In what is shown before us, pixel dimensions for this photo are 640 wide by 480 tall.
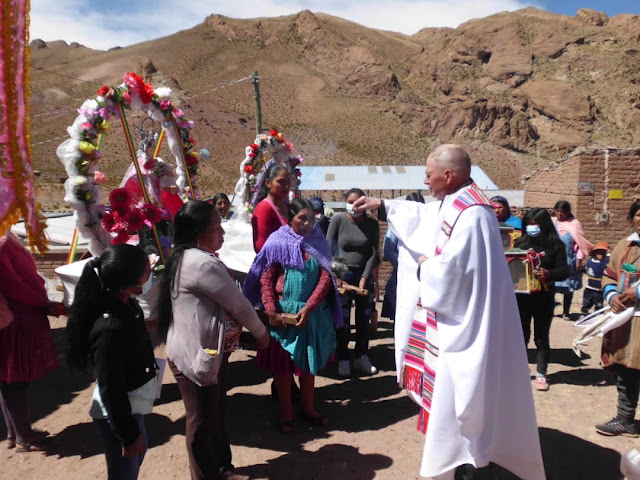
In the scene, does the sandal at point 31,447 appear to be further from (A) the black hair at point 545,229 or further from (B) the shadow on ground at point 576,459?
(A) the black hair at point 545,229

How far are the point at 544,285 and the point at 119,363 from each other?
12.2 ft

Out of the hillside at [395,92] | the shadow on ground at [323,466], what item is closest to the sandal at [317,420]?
the shadow on ground at [323,466]

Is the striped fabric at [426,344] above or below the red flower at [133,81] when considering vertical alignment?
below

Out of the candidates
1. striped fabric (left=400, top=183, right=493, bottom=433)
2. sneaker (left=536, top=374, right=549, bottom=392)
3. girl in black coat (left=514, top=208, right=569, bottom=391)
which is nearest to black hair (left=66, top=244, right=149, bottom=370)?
striped fabric (left=400, top=183, right=493, bottom=433)

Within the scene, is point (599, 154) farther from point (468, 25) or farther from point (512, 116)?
point (468, 25)

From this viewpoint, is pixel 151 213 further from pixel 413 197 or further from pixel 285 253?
pixel 413 197

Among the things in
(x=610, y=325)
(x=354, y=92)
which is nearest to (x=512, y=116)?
(x=354, y=92)

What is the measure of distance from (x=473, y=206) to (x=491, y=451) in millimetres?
1420

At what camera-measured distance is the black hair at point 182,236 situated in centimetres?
260

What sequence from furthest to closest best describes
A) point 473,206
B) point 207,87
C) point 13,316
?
point 207,87 < point 13,316 < point 473,206

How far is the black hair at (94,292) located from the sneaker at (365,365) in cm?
326

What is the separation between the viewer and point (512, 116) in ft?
162

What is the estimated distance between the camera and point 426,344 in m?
2.92

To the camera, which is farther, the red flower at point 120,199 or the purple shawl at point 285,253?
the red flower at point 120,199
